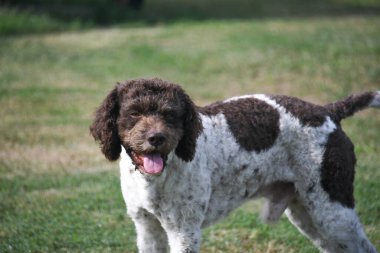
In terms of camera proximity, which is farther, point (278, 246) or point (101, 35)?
point (101, 35)

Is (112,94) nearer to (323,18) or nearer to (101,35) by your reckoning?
(101,35)

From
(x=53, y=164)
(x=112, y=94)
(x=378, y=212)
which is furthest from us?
(x=53, y=164)

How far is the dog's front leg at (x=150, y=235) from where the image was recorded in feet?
17.7

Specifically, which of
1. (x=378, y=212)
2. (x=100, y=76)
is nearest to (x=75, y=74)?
(x=100, y=76)

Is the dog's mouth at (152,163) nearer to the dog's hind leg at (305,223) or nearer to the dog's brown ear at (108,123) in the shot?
the dog's brown ear at (108,123)

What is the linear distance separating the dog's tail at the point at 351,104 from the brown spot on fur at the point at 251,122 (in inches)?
25.1

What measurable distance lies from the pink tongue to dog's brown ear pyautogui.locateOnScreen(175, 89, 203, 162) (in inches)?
9.5

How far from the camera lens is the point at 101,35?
76.0 feet

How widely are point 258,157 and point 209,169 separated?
47 cm

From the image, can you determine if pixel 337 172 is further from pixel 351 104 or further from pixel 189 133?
pixel 189 133

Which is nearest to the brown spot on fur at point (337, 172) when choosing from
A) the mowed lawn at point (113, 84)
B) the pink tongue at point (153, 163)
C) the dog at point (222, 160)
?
the dog at point (222, 160)

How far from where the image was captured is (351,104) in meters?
6.09

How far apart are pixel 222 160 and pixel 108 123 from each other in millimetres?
989

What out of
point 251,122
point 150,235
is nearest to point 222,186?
point 251,122
